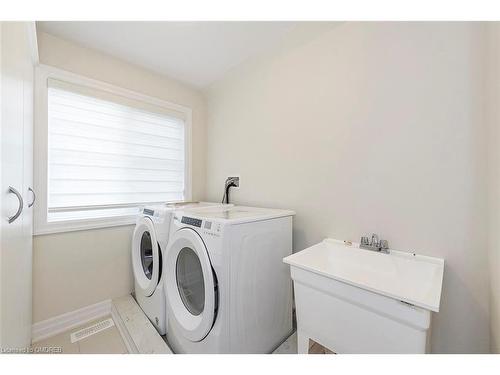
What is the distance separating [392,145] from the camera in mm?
1149

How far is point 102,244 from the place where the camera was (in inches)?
71.3

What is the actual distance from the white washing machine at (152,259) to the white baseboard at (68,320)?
290 millimetres

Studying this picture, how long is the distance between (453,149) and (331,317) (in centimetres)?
99

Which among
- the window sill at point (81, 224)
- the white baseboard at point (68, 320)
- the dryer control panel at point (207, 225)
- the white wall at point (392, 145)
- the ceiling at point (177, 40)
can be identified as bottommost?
the white baseboard at point (68, 320)

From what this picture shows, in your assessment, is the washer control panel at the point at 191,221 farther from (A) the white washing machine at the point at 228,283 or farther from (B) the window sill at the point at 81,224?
(B) the window sill at the point at 81,224

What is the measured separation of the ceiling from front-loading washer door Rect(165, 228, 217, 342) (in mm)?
1519

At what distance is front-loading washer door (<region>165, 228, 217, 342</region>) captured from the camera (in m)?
1.07

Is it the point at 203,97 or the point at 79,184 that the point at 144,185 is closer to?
the point at 79,184

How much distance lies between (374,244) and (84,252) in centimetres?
222

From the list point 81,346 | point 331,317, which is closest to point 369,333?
point 331,317

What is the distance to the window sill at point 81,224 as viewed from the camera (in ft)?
5.04

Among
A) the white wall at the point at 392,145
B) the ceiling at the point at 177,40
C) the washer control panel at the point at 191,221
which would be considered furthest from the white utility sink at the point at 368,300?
the ceiling at the point at 177,40

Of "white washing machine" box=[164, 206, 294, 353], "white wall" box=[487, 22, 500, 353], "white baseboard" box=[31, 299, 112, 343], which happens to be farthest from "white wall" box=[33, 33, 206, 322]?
"white wall" box=[487, 22, 500, 353]

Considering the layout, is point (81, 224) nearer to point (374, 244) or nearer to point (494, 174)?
point (374, 244)
